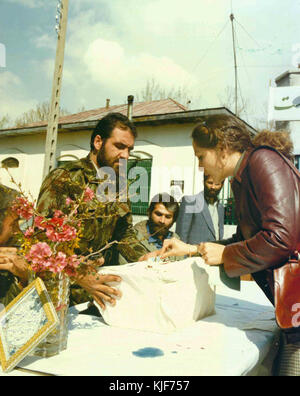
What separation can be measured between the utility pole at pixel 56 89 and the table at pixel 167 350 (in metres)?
0.87

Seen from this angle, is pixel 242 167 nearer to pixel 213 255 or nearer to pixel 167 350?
pixel 213 255

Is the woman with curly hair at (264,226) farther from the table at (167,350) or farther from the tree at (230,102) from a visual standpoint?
the tree at (230,102)

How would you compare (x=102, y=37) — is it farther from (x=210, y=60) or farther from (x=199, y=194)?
(x=199, y=194)

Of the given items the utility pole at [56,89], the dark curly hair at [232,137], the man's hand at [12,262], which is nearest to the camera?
the man's hand at [12,262]

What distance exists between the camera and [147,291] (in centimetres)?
123

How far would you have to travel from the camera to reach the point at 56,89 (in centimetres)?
190

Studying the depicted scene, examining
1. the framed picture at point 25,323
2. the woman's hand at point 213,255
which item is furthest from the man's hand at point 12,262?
the woman's hand at point 213,255

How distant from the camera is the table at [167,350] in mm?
916

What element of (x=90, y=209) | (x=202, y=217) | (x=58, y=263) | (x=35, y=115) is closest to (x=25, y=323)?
(x=58, y=263)

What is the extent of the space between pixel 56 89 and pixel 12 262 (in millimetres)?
943

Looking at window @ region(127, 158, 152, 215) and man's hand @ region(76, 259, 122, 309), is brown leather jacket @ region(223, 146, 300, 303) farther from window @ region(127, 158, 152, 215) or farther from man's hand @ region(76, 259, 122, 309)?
window @ region(127, 158, 152, 215)

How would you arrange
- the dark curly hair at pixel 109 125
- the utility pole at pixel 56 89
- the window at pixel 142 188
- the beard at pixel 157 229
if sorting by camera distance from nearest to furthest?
the utility pole at pixel 56 89, the dark curly hair at pixel 109 125, the window at pixel 142 188, the beard at pixel 157 229
